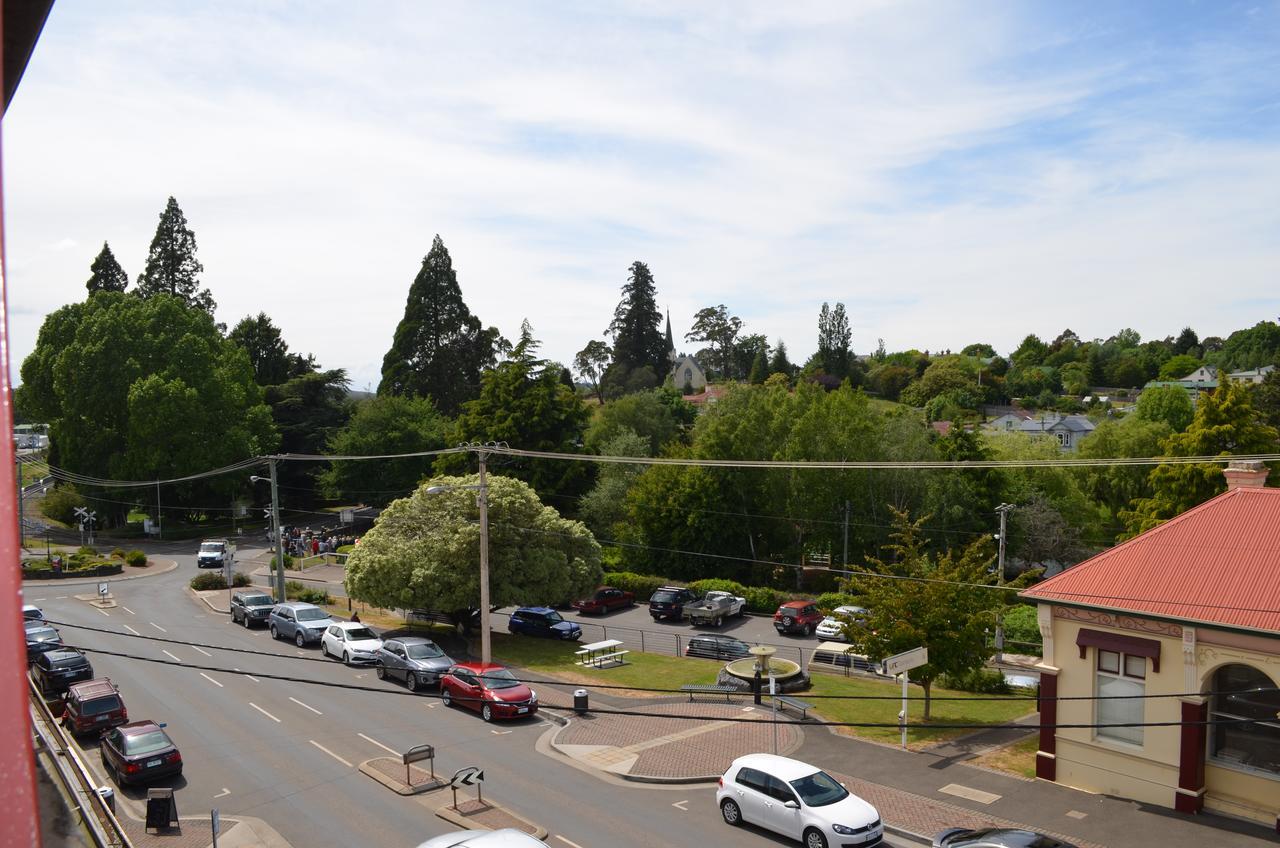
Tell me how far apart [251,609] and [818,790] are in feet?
95.5

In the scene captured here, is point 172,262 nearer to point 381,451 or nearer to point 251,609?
point 381,451

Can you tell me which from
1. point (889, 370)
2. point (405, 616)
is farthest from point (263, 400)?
point (889, 370)

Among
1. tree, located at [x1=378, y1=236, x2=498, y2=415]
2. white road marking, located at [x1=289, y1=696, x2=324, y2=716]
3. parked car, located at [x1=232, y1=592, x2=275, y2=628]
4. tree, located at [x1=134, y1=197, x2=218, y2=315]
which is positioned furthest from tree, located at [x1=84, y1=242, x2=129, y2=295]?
white road marking, located at [x1=289, y1=696, x2=324, y2=716]

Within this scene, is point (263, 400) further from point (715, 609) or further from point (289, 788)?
point (289, 788)

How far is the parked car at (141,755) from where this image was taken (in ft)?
68.6

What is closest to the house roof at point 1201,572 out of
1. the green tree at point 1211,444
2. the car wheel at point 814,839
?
the car wheel at point 814,839

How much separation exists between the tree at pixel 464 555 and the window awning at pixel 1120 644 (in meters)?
19.7

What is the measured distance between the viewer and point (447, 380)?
8425cm

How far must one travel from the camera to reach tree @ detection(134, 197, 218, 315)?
79750 mm

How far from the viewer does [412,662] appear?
2997 centimetres

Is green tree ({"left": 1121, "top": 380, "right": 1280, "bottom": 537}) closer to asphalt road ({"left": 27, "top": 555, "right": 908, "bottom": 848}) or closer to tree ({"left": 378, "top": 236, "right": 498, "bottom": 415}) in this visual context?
asphalt road ({"left": 27, "top": 555, "right": 908, "bottom": 848})

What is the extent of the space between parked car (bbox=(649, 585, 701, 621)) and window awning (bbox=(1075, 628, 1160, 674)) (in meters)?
23.6

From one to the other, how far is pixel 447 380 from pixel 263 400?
16103mm

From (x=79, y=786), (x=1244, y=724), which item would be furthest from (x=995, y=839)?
(x=79, y=786)
